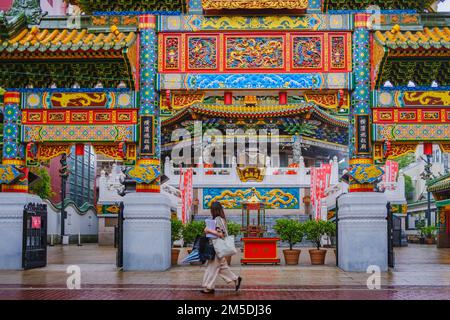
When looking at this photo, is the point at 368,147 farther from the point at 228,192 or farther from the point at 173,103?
the point at 228,192

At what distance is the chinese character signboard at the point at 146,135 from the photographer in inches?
632

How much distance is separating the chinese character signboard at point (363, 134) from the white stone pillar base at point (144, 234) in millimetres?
5195

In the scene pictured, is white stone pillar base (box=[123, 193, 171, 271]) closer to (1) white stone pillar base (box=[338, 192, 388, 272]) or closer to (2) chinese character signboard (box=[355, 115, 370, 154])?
(1) white stone pillar base (box=[338, 192, 388, 272])

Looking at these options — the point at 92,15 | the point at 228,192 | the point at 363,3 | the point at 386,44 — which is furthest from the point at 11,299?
the point at 228,192

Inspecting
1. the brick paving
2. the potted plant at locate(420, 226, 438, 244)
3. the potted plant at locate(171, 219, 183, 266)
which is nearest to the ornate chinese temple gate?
the potted plant at locate(171, 219, 183, 266)

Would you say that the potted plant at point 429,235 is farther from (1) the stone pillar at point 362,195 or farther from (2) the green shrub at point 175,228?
(1) the stone pillar at point 362,195

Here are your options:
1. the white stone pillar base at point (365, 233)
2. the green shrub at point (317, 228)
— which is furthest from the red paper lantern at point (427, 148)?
the green shrub at point (317, 228)

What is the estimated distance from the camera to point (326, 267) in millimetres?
17266

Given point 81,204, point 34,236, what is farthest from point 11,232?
point 81,204

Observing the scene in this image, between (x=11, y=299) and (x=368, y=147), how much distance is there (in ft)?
30.4

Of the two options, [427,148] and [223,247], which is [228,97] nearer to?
[427,148]

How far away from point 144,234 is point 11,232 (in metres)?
3.43

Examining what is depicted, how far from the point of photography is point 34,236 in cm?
1683

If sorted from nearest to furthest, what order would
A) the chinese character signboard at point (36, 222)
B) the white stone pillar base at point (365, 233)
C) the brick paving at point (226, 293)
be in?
the brick paving at point (226, 293), the white stone pillar base at point (365, 233), the chinese character signboard at point (36, 222)
